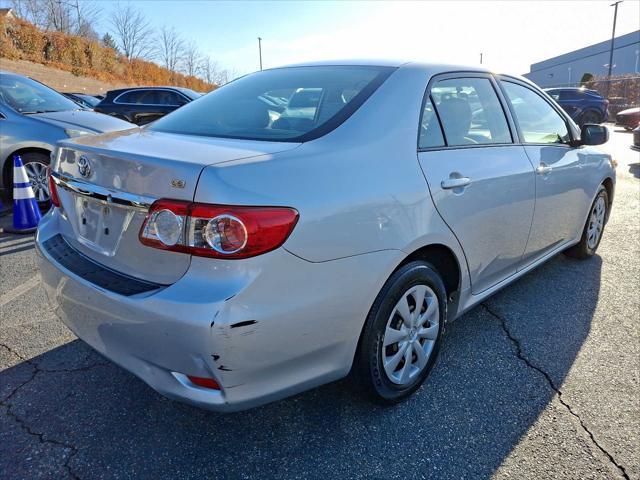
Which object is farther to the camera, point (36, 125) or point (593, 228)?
point (36, 125)

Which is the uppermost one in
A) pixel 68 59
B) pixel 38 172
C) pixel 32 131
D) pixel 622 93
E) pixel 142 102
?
pixel 68 59

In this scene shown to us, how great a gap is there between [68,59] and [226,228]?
36753 mm

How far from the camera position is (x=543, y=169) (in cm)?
322

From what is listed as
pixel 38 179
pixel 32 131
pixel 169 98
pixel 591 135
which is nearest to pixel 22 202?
pixel 38 179

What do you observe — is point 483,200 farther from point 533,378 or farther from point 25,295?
point 25,295

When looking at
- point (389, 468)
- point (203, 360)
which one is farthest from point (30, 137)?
point (389, 468)

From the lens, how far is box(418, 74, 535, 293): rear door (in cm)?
241

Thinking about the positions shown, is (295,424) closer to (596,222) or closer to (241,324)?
(241,324)

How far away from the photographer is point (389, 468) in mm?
2016

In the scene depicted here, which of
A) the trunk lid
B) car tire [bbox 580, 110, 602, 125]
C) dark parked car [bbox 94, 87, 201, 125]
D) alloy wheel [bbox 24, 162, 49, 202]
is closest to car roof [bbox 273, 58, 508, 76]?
the trunk lid

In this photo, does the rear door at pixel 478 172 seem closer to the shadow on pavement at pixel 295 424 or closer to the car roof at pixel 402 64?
the car roof at pixel 402 64

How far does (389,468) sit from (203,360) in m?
0.93

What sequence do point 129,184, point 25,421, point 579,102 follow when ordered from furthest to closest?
point 579,102
point 25,421
point 129,184

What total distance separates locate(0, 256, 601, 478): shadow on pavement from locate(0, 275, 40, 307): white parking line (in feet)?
3.31
